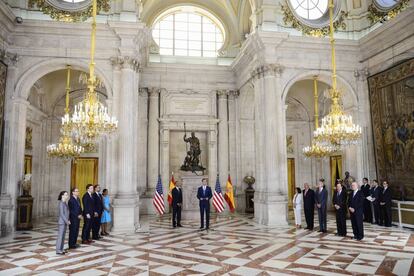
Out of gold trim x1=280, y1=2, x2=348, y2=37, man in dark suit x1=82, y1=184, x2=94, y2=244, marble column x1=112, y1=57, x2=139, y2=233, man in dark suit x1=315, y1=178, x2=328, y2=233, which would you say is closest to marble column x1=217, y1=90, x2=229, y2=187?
gold trim x1=280, y1=2, x2=348, y2=37

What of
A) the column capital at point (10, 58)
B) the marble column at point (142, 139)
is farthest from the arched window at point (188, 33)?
the column capital at point (10, 58)

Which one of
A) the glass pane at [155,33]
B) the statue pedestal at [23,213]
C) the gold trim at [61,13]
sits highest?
the glass pane at [155,33]

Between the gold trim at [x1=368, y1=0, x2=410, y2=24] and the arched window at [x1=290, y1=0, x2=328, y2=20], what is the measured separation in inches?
64.0

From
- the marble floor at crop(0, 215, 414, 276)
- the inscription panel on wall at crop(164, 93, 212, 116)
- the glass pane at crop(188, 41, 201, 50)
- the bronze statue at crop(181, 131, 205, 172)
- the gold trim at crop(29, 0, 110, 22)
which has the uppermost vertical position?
the glass pane at crop(188, 41, 201, 50)

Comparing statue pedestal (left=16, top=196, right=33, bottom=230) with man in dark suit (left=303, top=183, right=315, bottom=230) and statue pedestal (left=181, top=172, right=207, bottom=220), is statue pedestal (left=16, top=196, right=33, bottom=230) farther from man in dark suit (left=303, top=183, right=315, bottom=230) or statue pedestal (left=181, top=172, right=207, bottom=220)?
man in dark suit (left=303, top=183, right=315, bottom=230)

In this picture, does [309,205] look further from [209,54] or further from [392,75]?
[209,54]

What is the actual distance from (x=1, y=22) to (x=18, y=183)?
15.9 ft

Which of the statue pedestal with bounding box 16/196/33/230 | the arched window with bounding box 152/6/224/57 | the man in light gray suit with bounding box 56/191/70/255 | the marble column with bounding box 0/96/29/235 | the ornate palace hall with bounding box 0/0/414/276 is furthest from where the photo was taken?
the arched window with bounding box 152/6/224/57

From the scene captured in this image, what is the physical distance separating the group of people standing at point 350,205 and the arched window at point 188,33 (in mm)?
8776

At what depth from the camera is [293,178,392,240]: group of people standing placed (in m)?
8.52

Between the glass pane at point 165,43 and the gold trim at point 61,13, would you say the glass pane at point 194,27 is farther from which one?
the gold trim at point 61,13

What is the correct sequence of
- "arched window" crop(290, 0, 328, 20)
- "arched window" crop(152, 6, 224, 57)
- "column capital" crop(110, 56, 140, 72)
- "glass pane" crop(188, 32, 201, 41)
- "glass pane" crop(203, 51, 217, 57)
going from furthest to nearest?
"glass pane" crop(203, 51, 217, 57), "glass pane" crop(188, 32, 201, 41), "arched window" crop(152, 6, 224, 57), "arched window" crop(290, 0, 328, 20), "column capital" crop(110, 56, 140, 72)

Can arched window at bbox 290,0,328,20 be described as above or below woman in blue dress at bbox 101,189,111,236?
above

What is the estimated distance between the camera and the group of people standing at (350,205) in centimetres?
852
